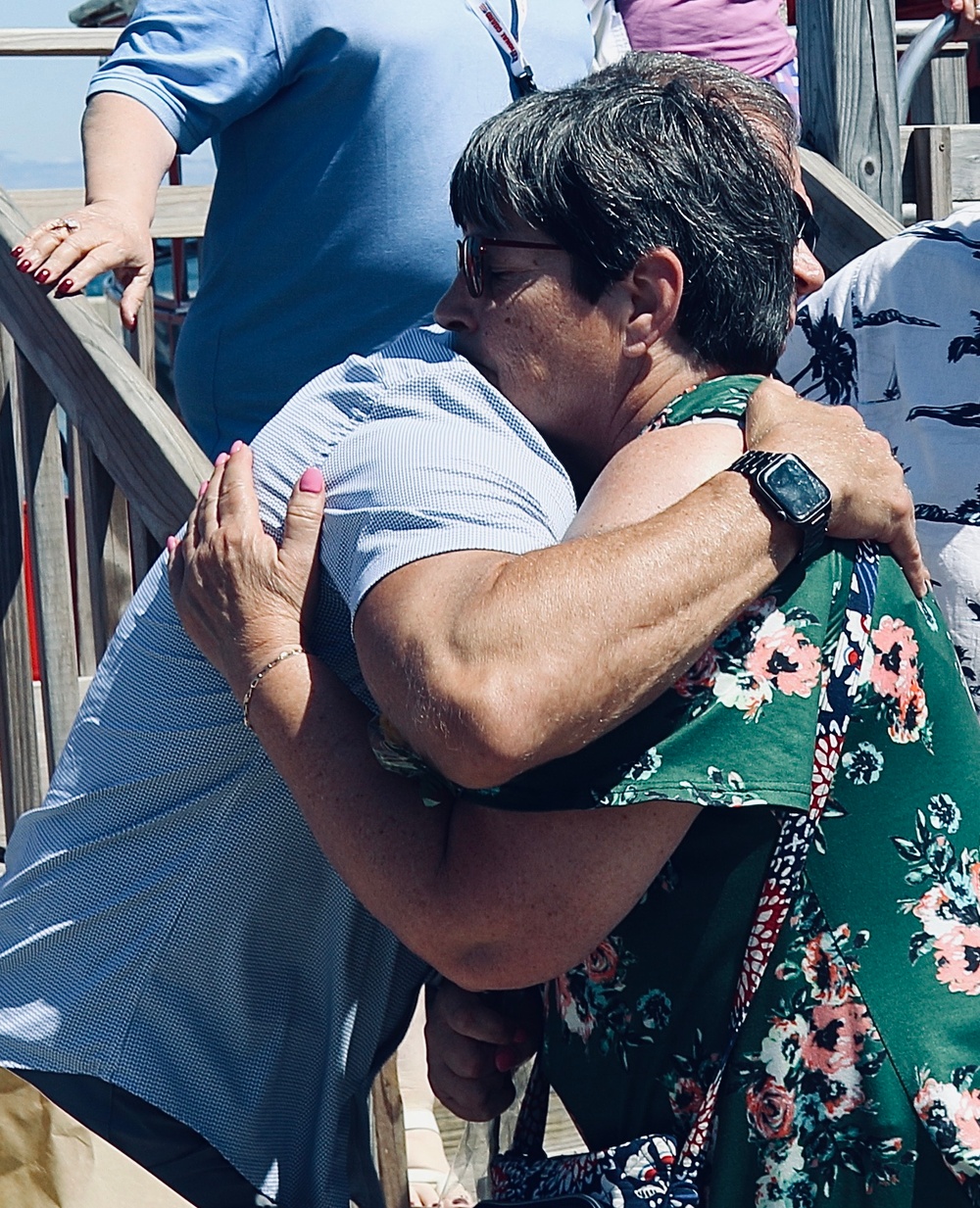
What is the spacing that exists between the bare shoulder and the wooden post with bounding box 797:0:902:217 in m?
2.34

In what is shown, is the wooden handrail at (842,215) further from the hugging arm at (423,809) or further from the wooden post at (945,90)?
the hugging arm at (423,809)

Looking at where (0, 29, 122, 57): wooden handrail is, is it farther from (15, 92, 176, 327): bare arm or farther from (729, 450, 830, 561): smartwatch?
(729, 450, 830, 561): smartwatch

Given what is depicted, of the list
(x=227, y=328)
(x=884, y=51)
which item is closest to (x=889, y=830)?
(x=227, y=328)

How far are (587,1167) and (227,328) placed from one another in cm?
159

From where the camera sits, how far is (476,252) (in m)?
1.51

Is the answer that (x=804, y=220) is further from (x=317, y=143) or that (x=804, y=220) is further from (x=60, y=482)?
(x=60, y=482)

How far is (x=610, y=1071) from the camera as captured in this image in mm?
1407

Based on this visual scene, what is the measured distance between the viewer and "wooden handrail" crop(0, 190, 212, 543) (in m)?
2.26

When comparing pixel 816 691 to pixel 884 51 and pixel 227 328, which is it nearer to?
pixel 227 328

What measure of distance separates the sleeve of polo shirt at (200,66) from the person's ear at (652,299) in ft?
3.97

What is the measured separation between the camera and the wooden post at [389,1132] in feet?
8.21

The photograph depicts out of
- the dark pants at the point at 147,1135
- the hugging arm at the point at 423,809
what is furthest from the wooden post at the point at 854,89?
the dark pants at the point at 147,1135

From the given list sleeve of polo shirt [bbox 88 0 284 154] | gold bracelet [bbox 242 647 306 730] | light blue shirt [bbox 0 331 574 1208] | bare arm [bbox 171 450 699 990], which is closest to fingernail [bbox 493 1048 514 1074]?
light blue shirt [bbox 0 331 574 1208]

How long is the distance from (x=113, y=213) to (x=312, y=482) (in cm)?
105
